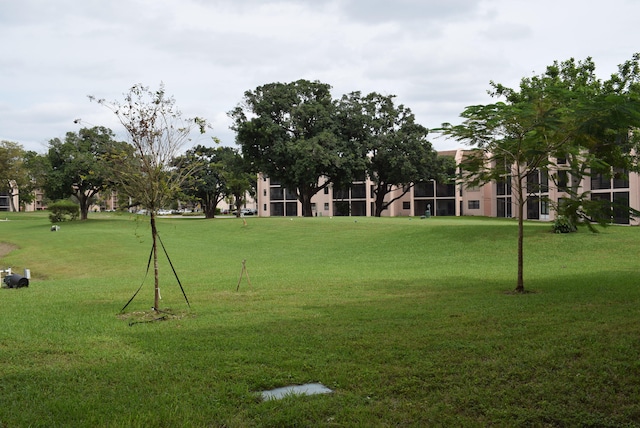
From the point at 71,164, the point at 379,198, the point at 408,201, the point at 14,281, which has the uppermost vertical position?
the point at 71,164

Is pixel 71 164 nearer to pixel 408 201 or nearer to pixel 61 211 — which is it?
pixel 61 211

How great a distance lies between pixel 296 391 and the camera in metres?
5.82

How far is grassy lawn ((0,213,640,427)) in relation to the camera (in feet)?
17.1

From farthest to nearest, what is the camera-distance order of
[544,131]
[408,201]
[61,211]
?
1. [408,201]
2. [61,211]
3. [544,131]

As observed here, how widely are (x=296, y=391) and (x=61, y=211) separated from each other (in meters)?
54.4

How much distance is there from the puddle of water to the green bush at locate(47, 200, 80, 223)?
53.4 meters

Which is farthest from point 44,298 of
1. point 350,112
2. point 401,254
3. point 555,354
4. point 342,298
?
point 350,112

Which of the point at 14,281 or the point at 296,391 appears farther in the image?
the point at 14,281

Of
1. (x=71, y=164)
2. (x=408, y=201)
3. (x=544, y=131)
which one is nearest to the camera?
(x=544, y=131)

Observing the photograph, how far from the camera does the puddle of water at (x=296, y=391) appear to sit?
5693 millimetres

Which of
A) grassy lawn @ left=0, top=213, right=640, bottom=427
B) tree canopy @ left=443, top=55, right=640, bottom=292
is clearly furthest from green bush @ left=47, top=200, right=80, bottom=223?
tree canopy @ left=443, top=55, right=640, bottom=292

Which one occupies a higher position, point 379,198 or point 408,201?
point 379,198

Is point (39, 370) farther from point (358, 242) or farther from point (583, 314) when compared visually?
point (358, 242)

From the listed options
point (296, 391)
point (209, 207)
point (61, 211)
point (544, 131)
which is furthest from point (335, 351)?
point (209, 207)
